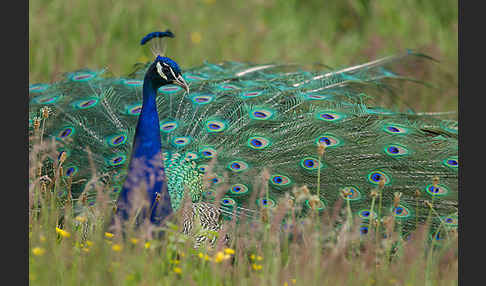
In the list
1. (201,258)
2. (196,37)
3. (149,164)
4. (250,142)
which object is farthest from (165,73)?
(196,37)

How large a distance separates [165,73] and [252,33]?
4.68 meters

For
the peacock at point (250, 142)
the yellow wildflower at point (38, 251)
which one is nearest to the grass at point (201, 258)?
the yellow wildflower at point (38, 251)

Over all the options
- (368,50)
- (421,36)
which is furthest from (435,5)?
(368,50)

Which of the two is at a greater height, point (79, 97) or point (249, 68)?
point (249, 68)

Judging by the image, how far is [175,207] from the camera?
13.8 feet

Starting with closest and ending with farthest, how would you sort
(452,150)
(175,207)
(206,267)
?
(206,267)
(175,207)
(452,150)

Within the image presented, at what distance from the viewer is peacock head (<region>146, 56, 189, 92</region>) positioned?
3883mm

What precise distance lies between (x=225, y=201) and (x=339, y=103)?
1262mm

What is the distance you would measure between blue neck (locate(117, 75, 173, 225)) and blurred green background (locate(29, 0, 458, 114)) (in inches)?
129

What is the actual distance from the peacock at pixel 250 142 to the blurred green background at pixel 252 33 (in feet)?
7.33

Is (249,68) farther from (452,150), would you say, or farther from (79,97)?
(452,150)

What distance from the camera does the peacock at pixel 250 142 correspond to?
4262mm

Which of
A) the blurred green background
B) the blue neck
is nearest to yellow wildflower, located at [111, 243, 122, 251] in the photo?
the blue neck

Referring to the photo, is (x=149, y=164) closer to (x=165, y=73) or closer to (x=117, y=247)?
(x=165, y=73)
